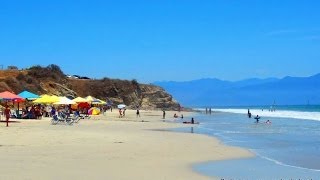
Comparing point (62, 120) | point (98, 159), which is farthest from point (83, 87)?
point (98, 159)

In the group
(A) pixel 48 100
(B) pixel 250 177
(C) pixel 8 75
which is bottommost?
(B) pixel 250 177

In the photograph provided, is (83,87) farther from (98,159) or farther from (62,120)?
(98,159)

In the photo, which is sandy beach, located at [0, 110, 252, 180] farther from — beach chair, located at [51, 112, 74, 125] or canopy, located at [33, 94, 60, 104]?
canopy, located at [33, 94, 60, 104]

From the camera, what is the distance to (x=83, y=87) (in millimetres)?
92875

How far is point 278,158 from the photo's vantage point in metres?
16.0

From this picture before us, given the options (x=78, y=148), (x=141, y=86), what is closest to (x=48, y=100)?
(x=78, y=148)

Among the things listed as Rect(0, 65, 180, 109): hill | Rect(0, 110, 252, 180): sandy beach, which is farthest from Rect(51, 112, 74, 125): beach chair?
Rect(0, 65, 180, 109): hill

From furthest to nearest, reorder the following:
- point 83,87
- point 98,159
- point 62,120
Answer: point 83,87, point 62,120, point 98,159

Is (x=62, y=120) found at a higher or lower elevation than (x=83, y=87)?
lower

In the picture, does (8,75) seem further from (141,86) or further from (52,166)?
(52,166)

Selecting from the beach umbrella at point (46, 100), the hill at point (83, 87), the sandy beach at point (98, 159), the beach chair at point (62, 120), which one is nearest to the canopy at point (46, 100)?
the beach umbrella at point (46, 100)

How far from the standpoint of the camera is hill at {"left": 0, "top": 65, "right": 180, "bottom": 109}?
70.2 m

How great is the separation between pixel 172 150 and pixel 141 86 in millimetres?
90690

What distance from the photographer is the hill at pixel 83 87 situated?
230ft
